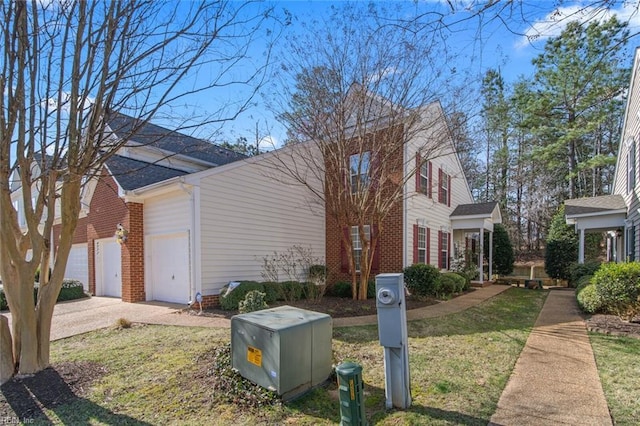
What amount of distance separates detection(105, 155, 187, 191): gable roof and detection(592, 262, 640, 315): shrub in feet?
40.7

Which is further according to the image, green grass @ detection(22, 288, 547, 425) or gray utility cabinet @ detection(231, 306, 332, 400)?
gray utility cabinet @ detection(231, 306, 332, 400)

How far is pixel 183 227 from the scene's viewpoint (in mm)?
10109

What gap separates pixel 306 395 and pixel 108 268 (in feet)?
37.5

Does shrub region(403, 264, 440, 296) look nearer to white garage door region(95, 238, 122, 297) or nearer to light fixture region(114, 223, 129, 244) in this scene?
light fixture region(114, 223, 129, 244)

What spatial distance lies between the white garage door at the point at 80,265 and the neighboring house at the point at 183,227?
0.92 feet

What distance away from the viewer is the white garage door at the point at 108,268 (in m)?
12.3

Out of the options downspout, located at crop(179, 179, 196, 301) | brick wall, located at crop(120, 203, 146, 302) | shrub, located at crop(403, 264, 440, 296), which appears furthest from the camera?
brick wall, located at crop(120, 203, 146, 302)

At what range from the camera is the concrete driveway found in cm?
776

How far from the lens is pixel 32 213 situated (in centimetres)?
495

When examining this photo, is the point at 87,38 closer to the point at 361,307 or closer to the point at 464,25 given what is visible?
the point at 464,25

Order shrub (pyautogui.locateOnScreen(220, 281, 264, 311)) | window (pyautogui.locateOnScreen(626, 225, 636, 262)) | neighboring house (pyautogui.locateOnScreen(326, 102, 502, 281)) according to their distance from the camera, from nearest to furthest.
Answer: shrub (pyautogui.locateOnScreen(220, 281, 264, 311))
neighboring house (pyautogui.locateOnScreen(326, 102, 502, 281))
window (pyautogui.locateOnScreen(626, 225, 636, 262))

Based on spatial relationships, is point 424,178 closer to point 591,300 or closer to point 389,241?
point 389,241

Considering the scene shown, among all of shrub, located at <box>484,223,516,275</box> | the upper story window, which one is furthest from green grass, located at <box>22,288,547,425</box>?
shrub, located at <box>484,223,516,275</box>

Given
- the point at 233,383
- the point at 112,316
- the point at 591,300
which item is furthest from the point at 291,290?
the point at 591,300
